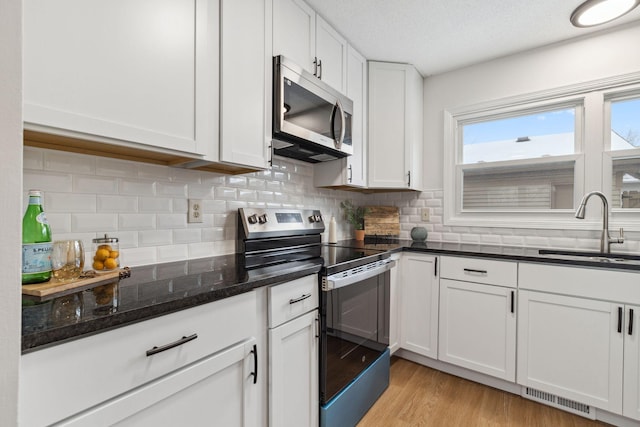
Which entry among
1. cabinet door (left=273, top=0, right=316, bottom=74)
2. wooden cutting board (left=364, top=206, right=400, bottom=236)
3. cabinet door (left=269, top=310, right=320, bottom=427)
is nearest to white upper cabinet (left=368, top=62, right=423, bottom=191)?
wooden cutting board (left=364, top=206, right=400, bottom=236)

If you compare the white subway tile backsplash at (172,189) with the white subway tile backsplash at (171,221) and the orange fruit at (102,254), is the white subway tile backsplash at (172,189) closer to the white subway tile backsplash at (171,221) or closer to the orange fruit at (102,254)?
the white subway tile backsplash at (171,221)

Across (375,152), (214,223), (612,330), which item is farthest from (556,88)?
(214,223)

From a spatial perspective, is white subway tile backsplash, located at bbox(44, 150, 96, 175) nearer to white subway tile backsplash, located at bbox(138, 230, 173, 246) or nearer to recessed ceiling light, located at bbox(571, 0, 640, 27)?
white subway tile backsplash, located at bbox(138, 230, 173, 246)

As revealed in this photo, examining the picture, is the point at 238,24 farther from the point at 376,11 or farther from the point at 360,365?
the point at 360,365

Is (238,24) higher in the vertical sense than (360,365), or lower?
higher

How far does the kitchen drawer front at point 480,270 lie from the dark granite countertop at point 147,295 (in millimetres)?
446

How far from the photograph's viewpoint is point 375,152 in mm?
2529

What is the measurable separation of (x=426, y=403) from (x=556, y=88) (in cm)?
243

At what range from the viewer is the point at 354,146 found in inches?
91.9

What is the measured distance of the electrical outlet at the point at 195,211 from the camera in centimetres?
152

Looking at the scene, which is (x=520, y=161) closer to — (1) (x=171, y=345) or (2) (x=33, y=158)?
(1) (x=171, y=345)

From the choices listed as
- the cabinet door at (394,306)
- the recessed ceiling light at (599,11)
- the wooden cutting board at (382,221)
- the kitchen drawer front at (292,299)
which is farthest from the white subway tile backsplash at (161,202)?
the recessed ceiling light at (599,11)

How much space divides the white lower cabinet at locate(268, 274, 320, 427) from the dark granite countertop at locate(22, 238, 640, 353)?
9cm

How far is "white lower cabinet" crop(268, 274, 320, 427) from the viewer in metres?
1.20
